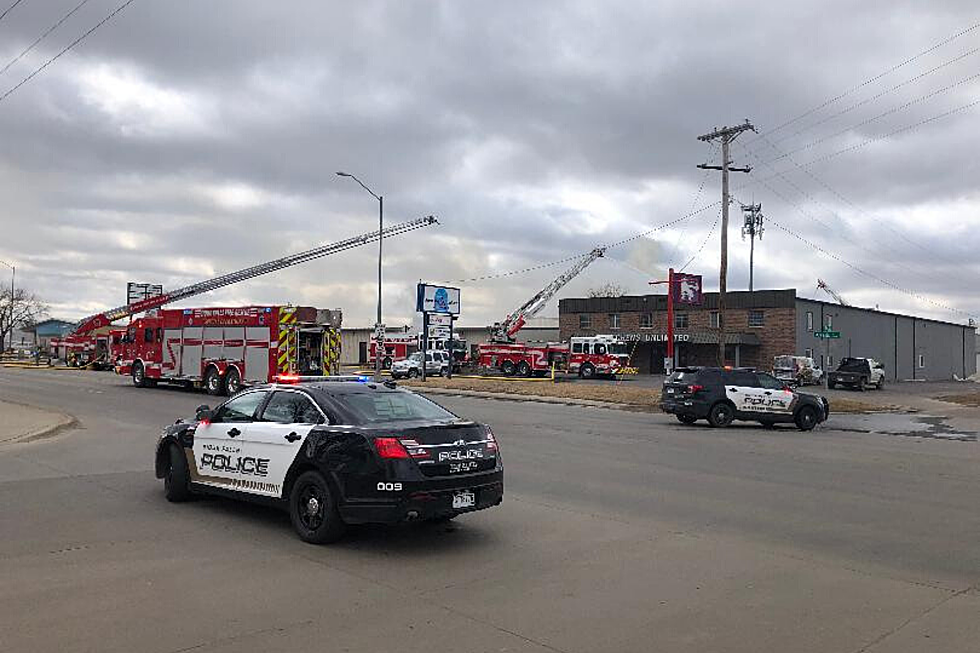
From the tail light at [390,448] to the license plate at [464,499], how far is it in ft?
2.02

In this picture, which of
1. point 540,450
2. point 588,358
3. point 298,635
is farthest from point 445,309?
point 298,635

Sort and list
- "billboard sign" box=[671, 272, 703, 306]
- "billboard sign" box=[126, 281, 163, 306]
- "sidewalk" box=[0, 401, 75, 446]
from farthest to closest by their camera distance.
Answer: "billboard sign" box=[126, 281, 163, 306], "billboard sign" box=[671, 272, 703, 306], "sidewalk" box=[0, 401, 75, 446]

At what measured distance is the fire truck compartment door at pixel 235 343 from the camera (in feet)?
99.2

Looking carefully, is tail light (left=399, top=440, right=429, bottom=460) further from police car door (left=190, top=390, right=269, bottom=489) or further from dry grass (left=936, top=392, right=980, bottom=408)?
dry grass (left=936, top=392, right=980, bottom=408)

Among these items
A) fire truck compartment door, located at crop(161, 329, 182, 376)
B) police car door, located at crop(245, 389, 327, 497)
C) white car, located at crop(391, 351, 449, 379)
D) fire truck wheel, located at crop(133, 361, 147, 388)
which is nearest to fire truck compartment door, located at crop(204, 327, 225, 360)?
fire truck compartment door, located at crop(161, 329, 182, 376)

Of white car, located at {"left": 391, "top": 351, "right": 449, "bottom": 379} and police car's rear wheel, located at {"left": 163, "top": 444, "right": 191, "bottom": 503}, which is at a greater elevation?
white car, located at {"left": 391, "top": 351, "right": 449, "bottom": 379}

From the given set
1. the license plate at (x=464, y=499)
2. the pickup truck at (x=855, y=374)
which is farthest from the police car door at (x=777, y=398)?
the pickup truck at (x=855, y=374)

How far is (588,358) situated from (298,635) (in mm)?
50089

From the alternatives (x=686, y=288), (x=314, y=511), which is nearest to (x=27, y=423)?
(x=314, y=511)

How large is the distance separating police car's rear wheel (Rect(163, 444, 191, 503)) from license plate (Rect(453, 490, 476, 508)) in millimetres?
3563

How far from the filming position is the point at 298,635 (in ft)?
17.9

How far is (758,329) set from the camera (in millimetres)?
66938

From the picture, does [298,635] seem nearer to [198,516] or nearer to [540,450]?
[198,516]

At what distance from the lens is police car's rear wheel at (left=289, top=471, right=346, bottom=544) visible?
7.81 metres
